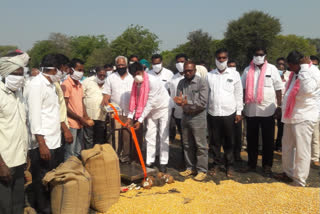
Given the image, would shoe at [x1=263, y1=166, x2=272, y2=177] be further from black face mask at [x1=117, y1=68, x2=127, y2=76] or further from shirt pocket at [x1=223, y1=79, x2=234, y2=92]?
black face mask at [x1=117, y1=68, x2=127, y2=76]

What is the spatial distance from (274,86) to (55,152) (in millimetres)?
3973

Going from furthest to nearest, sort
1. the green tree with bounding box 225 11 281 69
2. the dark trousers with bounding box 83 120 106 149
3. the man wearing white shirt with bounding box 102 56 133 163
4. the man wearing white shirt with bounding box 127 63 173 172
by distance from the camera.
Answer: the green tree with bounding box 225 11 281 69, the dark trousers with bounding box 83 120 106 149, the man wearing white shirt with bounding box 102 56 133 163, the man wearing white shirt with bounding box 127 63 173 172

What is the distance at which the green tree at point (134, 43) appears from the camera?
36.5m

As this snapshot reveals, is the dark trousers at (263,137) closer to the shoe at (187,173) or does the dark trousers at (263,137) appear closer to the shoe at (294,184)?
the shoe at (294,184)

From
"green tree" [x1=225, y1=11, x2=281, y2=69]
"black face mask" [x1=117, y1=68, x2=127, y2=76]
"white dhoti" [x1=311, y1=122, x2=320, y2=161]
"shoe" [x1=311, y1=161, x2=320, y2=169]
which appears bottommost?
"shoe" [x1=311, y1=161, x2=320, y2=169]

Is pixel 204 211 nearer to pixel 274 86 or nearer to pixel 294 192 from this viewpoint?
pixel 294 192

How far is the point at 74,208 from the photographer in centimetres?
327

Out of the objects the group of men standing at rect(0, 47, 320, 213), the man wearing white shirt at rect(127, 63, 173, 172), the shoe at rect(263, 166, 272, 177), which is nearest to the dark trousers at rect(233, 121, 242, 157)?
the group of men standing at rect(0, 47, 320, 213)

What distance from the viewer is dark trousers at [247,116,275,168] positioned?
16.8 ft

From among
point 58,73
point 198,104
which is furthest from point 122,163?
point 58,73

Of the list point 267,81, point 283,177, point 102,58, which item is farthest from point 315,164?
point 102,58

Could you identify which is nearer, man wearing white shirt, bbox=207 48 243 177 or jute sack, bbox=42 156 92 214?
jute sack, bbox=42 156 92 214

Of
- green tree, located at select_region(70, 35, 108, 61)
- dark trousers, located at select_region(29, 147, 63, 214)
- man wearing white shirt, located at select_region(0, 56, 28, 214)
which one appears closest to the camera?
man wearing white shirt, located at select_region(0, 56, 28, 214)

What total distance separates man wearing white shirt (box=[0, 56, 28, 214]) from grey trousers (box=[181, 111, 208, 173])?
2.75 m
